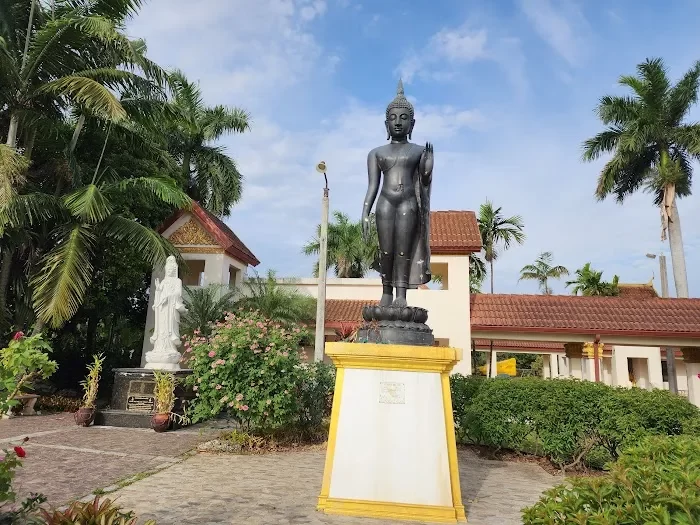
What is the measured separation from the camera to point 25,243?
10711mm

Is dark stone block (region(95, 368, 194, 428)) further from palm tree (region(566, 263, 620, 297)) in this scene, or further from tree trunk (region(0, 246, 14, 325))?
palm tree (region(566, 263, 620, 297))

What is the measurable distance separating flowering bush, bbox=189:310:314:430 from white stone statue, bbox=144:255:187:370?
2474 millimetres

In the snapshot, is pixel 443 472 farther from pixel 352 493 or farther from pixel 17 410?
pixel 17 410

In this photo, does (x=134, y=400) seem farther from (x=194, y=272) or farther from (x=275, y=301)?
(x=194, y=272)

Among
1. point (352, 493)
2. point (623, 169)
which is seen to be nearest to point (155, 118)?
point (352, 493)

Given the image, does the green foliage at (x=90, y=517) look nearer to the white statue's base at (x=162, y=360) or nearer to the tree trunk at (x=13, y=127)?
the white statue's base at (x=162, y=360)

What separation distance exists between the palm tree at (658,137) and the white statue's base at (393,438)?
618 inches

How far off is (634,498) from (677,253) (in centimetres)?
1767

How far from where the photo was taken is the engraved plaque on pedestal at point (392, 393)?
3.74 meters

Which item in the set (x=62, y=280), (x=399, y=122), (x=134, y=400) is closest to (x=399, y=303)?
(x=399, y=122)

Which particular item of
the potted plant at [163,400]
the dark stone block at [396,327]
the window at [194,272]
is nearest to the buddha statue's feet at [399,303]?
the dark stone block at [396,327]

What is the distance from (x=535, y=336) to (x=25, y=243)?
12.2 meters

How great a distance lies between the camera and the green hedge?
5.88 m

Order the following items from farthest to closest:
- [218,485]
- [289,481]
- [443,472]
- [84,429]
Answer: [84,429]
[289,481]
[218,485]
[443,472]
